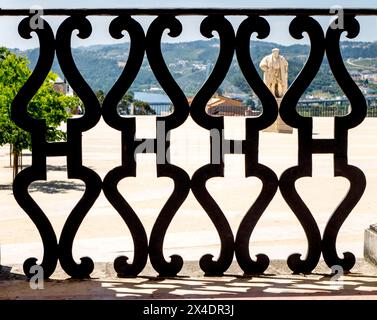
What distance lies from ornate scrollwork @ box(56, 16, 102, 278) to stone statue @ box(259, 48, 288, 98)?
18237 millimetres

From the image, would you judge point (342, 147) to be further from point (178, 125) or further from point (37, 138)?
point (37, 138)

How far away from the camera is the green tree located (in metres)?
9.92

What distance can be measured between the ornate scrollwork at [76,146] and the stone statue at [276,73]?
18.2m

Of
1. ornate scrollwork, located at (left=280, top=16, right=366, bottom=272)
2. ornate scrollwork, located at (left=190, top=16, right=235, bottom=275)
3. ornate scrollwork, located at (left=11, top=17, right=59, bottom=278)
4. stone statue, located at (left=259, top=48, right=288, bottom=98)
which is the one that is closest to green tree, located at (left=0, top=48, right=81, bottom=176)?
ornate scrollwork, located at (left=11, top=17, right=59, bottom=278)

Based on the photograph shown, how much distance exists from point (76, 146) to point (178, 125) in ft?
1.54

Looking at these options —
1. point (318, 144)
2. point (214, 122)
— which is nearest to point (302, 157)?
point (318, 144)

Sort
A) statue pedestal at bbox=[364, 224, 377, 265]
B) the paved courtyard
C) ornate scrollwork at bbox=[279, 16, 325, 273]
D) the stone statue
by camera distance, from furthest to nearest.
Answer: the stone statue → the paved courtyard → statue pedestal at bbox=[364, 224, 377, 265] → ornate scrollwork at bbox=[279, 16, 325, 273]

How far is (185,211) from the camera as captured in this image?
667 cm

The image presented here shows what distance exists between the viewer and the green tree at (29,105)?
992 centimetres

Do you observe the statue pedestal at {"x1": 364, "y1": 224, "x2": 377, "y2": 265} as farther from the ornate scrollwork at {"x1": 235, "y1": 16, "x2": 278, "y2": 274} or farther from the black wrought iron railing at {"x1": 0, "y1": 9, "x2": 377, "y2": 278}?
the ornate scrollwork at {"x1": 235, "y1": 16, "x2": 278, "y2": 274}
